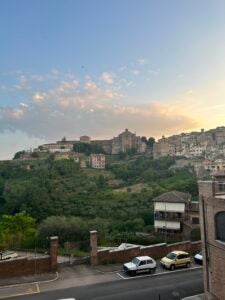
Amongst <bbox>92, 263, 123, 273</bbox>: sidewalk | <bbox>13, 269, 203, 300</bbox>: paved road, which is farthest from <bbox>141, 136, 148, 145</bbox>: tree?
<bbox>13, 269, 203, 300</bbox>: paved road

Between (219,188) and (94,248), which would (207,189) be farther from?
(94,248)

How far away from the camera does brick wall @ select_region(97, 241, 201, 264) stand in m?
25.3

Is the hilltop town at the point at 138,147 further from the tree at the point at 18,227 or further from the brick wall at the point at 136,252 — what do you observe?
the brick wall at the point at 136,252

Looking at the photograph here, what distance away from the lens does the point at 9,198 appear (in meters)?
65.2

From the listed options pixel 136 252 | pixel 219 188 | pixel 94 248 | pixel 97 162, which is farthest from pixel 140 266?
pixel 97 162

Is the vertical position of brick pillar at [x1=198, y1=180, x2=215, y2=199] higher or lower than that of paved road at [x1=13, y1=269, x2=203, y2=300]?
higher

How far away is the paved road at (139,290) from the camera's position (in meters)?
19.0

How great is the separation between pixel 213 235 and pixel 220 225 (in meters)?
0.87

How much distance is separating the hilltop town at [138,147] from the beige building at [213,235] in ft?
373

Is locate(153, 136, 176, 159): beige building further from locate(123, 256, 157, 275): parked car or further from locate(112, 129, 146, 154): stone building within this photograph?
locate(123, 256, 157, 275): parked car

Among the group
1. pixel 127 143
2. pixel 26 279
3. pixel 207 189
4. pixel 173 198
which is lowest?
pixel 26 279

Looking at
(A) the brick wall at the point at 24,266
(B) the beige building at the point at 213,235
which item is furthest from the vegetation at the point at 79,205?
(B) the beige building at the point at 213,235

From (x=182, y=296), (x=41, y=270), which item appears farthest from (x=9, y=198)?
(x=182, y=296)

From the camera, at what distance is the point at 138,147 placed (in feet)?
555
